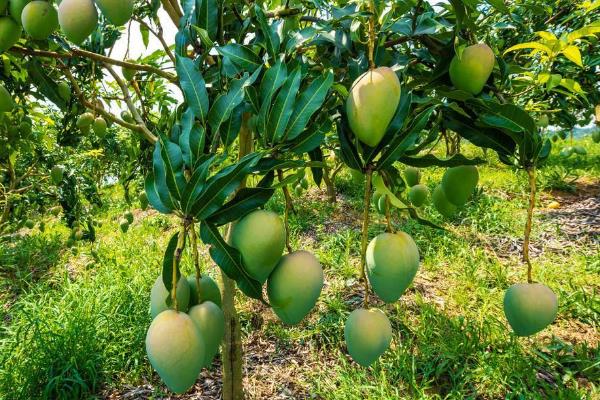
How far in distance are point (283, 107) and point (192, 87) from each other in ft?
0.56

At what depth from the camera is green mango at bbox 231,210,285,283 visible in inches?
26.0

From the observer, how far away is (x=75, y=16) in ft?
2.61

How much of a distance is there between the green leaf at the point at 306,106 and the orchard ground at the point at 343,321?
55.5 inches

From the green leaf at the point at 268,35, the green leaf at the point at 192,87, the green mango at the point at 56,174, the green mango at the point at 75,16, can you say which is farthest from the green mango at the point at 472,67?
the green mango at the point at 56,174

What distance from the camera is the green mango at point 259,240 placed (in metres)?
0.66

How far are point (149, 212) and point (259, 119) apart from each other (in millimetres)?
4375

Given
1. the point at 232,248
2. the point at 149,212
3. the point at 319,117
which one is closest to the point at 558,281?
the point at 319,117

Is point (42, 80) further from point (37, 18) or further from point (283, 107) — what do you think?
point (283, 107)

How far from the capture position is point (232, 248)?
0.64 m

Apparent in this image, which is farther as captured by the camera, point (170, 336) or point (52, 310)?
point (52, 310)

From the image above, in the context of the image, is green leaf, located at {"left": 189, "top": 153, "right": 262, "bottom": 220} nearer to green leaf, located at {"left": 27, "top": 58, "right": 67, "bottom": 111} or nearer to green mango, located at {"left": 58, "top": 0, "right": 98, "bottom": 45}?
green mango, located at {"left": 58, "top": 0, "right": 98, "bottom": 45}

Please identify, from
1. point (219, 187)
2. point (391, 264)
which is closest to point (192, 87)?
point (219, 187)

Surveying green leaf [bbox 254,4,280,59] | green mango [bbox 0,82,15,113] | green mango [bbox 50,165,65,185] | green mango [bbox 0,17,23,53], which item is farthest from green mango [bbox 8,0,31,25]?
green mango [bbox 50,165,65,185]

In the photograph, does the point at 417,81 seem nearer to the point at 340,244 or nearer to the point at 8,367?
the point at 8,367
